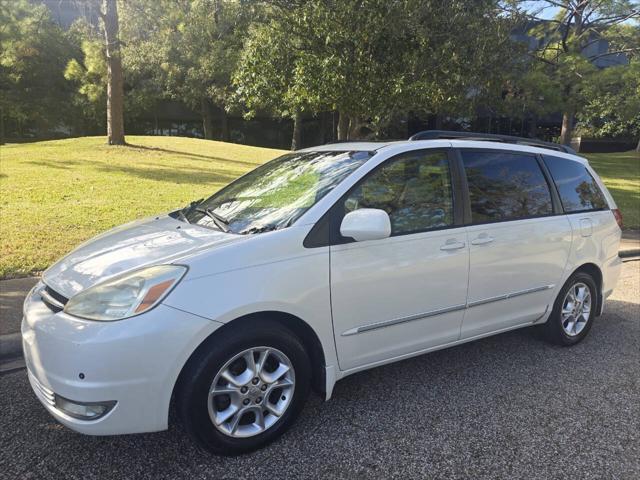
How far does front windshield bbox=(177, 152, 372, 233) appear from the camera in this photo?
3.27m

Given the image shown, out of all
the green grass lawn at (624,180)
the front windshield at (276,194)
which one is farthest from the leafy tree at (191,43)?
the green grass lawn at (624,180)

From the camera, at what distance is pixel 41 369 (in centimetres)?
267

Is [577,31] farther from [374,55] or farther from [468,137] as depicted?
[468,137]

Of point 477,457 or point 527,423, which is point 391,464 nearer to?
point 477,457

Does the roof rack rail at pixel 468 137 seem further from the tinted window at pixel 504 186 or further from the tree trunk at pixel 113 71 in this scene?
the tree trunk at pixel 113 71

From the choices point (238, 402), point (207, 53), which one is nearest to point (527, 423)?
point (238, 402)

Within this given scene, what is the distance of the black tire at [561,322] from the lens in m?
4.45

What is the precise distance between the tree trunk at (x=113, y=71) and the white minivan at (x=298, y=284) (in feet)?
47.3

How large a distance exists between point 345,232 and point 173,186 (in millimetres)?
9829

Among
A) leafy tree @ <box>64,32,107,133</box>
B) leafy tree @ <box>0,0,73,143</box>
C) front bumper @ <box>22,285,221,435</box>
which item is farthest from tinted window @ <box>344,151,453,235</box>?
leafy tree @ <box>0,0,73,143</box>

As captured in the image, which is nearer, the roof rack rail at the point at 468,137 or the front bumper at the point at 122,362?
the front bumper at the point at 122,362

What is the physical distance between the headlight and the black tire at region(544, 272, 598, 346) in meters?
3.29

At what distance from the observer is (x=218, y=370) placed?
2.71 metres

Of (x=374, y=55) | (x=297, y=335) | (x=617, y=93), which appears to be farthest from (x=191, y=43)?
(x=297, y=335)
